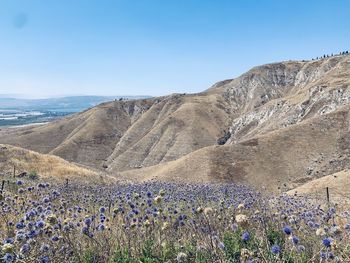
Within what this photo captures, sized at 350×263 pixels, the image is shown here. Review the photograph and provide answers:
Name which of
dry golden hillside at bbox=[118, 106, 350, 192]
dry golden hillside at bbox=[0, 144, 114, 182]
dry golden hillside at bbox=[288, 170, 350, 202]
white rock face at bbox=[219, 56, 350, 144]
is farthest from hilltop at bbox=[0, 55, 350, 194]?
dry golden hillside at bbox=[288, 170, 350, 202]

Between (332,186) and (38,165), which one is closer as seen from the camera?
(332,186)

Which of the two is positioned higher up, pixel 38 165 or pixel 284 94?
pixel 284 94

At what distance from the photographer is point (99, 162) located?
148375 millimetres

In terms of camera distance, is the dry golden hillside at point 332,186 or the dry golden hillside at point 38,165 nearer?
the dry golden hillside at point 332,186

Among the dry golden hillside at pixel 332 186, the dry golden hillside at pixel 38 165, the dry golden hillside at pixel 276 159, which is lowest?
the dry golden hillside at pixel 276 159

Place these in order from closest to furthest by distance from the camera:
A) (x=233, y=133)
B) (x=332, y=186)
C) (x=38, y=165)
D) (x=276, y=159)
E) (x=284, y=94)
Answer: (x=332, y=186), (x=38, y=165), (x=276, y=159), (x=233, y=133), (x=284, y=94)

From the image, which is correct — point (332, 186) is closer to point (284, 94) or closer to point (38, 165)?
point (38, 165)

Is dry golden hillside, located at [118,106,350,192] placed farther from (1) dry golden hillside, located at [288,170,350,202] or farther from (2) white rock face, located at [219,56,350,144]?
(2) white rock face, located at [219,56,350,144]

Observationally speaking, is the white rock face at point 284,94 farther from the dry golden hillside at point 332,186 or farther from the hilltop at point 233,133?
the dry golden hillside at point 332,186

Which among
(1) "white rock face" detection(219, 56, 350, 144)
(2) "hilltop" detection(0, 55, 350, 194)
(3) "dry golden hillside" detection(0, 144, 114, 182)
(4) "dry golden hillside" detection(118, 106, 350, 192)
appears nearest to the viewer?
(3) "dry golden hillside" detection(0, 144, 114, 182)

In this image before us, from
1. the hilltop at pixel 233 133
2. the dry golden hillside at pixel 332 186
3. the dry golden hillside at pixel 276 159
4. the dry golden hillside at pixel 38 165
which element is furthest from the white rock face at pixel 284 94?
the dry golden hillside at pixel 38 165

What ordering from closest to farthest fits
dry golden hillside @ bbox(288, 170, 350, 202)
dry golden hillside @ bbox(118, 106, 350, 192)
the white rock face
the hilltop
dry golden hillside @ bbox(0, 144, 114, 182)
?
dry golden hillside @ bbox(288, 170, 350, 202)
dry golden hillside @ bbox(0, 144, 114, 182)
dry golden hillside @ bbox(118, 106, 350, 192)
the hilltop
the white rock face

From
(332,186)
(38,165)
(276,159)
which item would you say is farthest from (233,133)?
(332,186)

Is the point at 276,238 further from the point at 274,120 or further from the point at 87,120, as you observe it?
the point at 87,120
